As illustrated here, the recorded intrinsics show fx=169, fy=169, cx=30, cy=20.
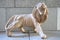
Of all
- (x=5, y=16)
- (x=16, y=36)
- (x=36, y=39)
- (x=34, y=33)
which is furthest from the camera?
(x=5, y=16)

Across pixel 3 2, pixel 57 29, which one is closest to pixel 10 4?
pixel 3 2

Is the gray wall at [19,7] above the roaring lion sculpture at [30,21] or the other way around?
above

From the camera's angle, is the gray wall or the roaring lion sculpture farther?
the gray wall

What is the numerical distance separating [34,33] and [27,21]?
16 cm

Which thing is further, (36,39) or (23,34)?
(23,34)

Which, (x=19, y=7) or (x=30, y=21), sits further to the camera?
(x=19, y=7)

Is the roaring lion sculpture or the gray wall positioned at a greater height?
the gray wall

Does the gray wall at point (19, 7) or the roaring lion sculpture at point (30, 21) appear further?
the gray wall at point (19, 7)

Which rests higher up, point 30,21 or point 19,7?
point 19,7

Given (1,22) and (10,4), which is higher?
(10,4)

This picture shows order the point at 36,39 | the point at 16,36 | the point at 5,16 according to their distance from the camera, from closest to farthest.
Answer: the point at 36,39 < the point at 16,36 < the point at 5,16

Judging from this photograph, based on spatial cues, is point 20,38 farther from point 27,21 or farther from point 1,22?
point 1,22

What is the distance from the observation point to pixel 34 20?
1.38 m

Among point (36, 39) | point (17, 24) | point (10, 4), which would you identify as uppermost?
point (10, 4)
